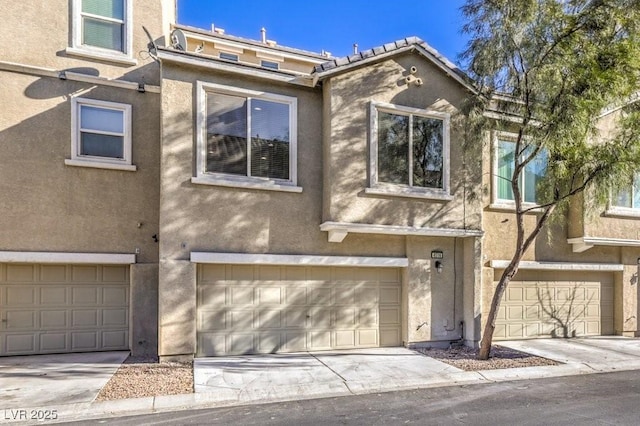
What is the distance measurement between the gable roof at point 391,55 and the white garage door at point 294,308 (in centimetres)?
501

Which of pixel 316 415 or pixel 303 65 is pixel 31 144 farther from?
pixel 303 65

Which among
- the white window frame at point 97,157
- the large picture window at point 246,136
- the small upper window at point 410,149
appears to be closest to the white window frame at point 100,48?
the white window frame at point 97,157

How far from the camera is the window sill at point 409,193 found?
10500 mm

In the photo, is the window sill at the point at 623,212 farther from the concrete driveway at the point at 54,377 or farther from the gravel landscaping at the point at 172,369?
the concrete driveway at the point at 54,377

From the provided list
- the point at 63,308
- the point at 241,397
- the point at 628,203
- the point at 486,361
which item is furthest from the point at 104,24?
the point at 628,203

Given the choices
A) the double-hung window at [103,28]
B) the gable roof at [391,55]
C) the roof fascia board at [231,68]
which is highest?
the double-hung window at [103,28]

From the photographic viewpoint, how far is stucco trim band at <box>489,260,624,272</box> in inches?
476

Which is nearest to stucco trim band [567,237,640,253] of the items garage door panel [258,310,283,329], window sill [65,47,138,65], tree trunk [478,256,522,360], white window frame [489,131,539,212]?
white window frame [489,131,539,212]

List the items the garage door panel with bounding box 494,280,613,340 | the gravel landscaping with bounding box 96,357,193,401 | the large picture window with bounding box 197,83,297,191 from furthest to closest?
the garage door panel with bounding box 494,280,613,340, the large picture window with bounding box 197,83,297,191, the gravel landscaping with bounding box 96,357,193,401

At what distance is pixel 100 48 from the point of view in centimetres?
1080

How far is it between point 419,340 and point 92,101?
34.3 ft

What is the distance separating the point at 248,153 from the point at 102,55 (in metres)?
4.59

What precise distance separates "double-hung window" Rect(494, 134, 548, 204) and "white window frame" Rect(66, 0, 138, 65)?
10353 mm

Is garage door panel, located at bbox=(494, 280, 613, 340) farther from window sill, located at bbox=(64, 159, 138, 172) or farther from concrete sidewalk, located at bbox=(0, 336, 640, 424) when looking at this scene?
window sill, located at bbox=(64, 159, 138, 172)
